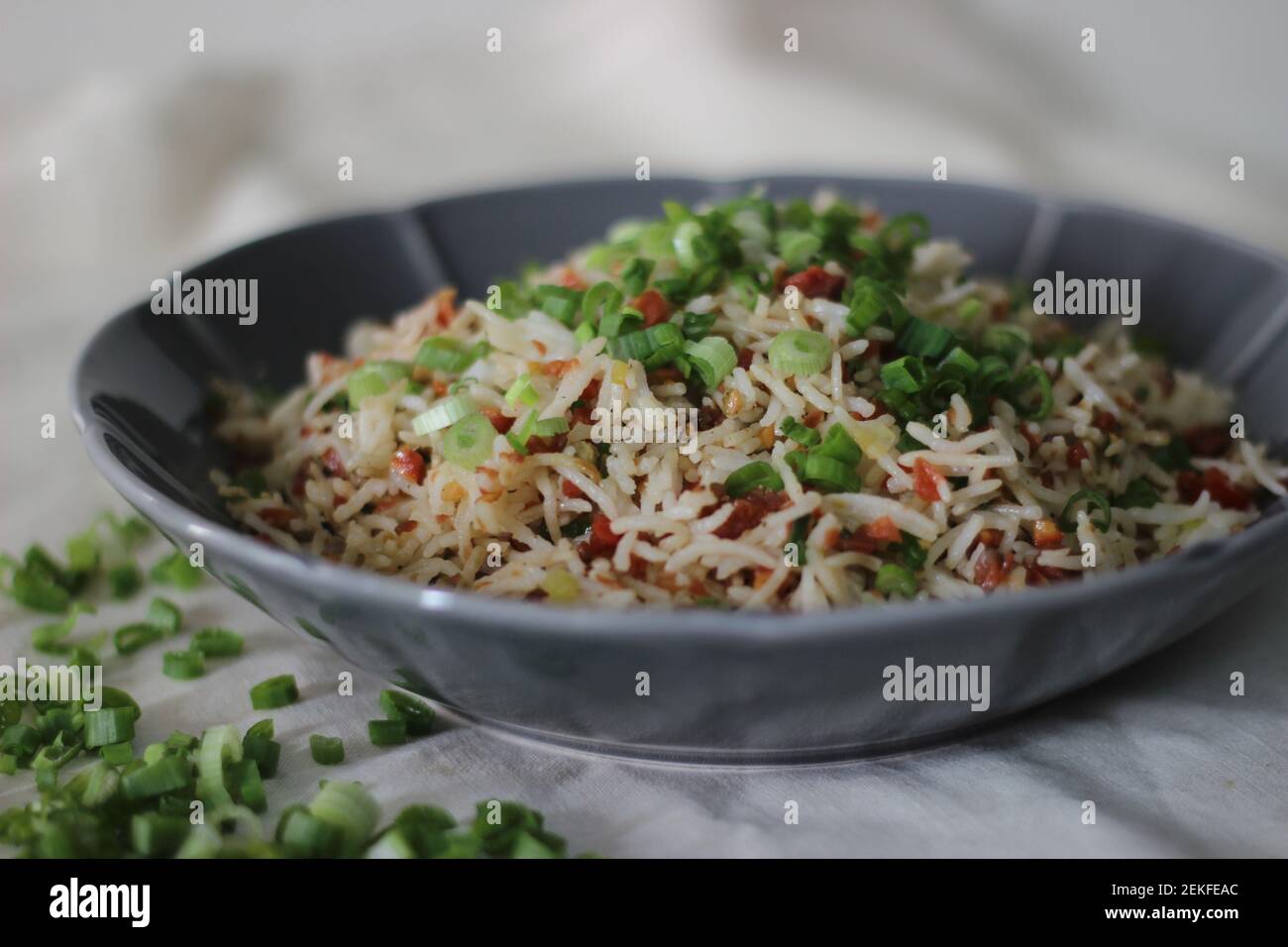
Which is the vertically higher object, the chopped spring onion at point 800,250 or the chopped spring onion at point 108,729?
the chopped spring onion at point 800,250

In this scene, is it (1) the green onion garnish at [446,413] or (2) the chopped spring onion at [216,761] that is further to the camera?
(1) the green onion garnish at [446,413]

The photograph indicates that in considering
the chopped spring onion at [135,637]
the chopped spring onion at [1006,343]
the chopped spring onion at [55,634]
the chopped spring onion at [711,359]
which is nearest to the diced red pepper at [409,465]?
the chopped spring onion at [711,359]

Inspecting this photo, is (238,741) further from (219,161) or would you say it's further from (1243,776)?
(219,161)

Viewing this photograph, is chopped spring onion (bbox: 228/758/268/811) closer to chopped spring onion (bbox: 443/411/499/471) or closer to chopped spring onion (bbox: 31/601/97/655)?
chopped spring onion (bbox: 443/411/499/471)

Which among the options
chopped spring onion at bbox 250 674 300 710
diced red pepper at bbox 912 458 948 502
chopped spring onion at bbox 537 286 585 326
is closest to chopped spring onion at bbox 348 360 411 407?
chopped spring onion at bbox 537 286 585 326

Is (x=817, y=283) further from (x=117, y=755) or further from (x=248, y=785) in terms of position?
(x=117, y=755)

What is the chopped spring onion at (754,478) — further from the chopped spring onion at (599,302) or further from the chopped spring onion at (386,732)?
the chopped spring onion at (386,732)
